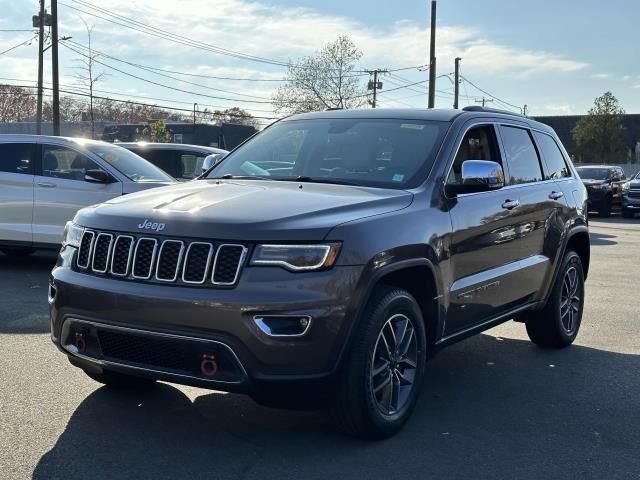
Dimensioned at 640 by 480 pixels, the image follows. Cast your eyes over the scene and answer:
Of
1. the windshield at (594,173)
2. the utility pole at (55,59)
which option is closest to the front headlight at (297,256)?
the windshield at (594,173)

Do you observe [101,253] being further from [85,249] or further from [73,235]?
[73,235]

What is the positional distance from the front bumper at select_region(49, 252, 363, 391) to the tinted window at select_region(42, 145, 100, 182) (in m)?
6.54

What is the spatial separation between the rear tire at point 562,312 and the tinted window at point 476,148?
1.41 metres

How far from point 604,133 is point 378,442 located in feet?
171

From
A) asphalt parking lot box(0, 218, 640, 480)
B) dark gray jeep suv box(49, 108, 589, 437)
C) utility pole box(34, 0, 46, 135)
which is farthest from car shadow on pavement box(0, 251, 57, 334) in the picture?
utility pole box(34, 0, 46, 135)

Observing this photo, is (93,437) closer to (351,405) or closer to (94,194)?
(351,405)

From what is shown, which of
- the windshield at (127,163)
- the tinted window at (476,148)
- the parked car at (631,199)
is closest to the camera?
the tinted window at (476,148)

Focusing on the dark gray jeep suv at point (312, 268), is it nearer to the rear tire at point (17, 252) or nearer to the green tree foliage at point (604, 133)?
the rear tire at point (17, 252)

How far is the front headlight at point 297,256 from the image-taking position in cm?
371

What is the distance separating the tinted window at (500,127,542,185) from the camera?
5855 millimetres

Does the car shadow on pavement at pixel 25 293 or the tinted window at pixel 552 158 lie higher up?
the tinted window at pixel 552 158

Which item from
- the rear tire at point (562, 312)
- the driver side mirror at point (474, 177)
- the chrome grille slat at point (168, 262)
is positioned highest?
the driver side mirror at point (474, 177)

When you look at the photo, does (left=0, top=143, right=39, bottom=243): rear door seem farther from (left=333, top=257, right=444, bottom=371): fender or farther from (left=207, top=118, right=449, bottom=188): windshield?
(left=333, top=257, right=444, bottom=371): fender

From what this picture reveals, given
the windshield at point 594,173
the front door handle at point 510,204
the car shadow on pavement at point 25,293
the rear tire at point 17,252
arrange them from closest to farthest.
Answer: the front door handle at point 510,204 → the car shadow on pavement at point 25,293 → the rear tire at point 17,252 → the windshield at point 594,173
